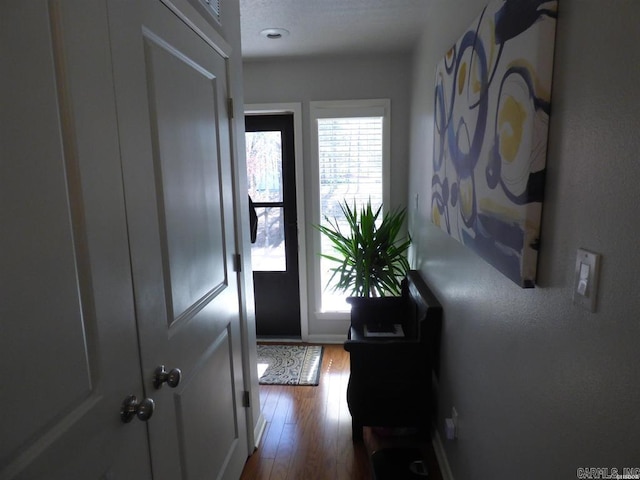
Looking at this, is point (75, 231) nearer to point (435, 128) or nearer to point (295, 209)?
point (435, 128)

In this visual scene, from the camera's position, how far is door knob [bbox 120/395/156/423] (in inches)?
35.7

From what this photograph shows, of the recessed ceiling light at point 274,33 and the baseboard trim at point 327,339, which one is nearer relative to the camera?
the recessed ceiling light at point 274,33

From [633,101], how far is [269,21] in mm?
2258

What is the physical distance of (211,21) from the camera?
1.51 m

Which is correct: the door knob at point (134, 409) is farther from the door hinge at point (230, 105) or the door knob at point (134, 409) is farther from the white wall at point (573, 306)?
the door hinge at point (230, 105)

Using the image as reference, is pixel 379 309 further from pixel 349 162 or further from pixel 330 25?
pixel 330 25

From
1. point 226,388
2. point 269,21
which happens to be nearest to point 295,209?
point 269,21

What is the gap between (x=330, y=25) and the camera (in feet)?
8.02

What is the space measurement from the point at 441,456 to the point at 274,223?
7.22 ft

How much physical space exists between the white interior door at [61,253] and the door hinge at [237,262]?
33.6 inches

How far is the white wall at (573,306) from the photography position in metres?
0.61

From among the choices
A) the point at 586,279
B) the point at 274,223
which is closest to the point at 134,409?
the point at 586,279

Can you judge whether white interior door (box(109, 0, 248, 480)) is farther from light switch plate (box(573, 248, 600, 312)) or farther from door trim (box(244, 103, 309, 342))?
door trim (box(244, 103, 309, 342))

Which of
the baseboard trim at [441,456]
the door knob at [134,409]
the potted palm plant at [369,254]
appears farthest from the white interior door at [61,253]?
the potted palm plant at [369,254]
